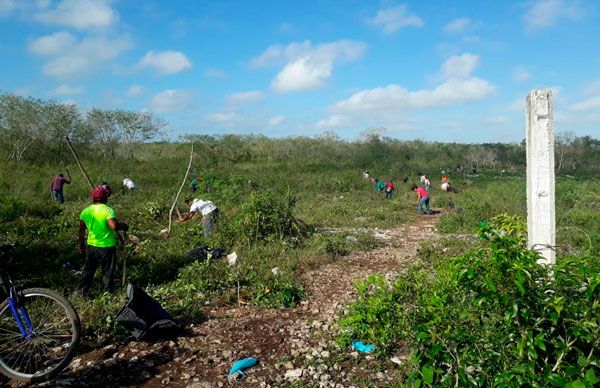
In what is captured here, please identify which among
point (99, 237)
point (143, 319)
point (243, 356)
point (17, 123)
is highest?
point (17, 123)

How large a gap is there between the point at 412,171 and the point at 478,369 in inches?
1072

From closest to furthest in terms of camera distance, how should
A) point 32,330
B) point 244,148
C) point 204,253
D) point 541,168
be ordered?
point 541,168, point 32,330, point 204,253, point 244,148

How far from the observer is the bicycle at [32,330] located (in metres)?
3.21

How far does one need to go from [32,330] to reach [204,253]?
3394mm

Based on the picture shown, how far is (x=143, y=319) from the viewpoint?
12.3ft

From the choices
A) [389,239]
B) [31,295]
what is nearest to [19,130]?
[389,239]

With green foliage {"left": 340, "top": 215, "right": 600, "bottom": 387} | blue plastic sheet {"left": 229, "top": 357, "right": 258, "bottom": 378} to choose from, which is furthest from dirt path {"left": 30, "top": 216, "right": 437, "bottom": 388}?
green foliage {"left": 340, "top": 215, "right": 600, "bottom": 387}

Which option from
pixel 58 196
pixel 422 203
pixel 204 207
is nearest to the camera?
pixel 204 207

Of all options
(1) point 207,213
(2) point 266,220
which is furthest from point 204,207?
(2) point 266,220

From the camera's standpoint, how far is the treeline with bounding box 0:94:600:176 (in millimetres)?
22328

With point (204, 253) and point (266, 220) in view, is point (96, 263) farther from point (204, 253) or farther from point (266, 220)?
point (266, 220)

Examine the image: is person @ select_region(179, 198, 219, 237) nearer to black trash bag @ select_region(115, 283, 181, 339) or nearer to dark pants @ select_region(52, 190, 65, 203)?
black trash bag @ select_region(115, 283, 181, 339)

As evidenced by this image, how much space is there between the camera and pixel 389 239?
913cm

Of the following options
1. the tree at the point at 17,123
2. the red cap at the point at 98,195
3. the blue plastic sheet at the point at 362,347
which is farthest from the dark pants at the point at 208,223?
the tree at the point at 17,123
